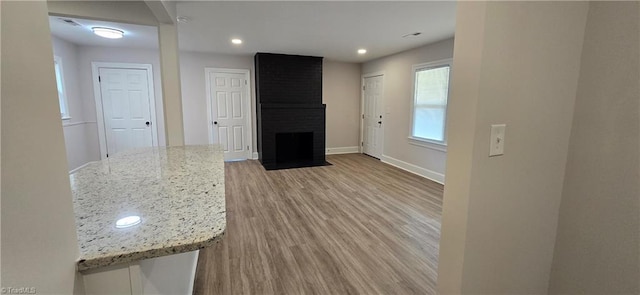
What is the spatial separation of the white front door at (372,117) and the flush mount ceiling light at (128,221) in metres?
5.45

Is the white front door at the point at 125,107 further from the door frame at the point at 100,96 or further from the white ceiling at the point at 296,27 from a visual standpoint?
the white ceiling at the point at 296,27

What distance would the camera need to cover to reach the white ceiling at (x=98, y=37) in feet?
11.6

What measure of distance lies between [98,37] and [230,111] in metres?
2.35

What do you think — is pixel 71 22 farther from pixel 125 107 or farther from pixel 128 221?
pixel 128 221

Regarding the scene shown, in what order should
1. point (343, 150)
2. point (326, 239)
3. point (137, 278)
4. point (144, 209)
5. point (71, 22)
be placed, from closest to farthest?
point (137, 278), point (144, 209), point (326, 239), point (71, 22), point (343, 150)

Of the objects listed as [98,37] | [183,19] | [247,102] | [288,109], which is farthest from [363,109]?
[98,37]

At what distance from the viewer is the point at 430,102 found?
15.2 feet

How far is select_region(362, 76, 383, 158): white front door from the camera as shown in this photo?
6050 mm

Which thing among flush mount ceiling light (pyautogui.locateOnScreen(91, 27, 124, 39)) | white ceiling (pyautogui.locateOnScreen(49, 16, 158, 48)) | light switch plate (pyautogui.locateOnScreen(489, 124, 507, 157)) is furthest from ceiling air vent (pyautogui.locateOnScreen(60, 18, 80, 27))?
light switch plate (pyautogui.locateOnScreen(489, 124, 507, 157))

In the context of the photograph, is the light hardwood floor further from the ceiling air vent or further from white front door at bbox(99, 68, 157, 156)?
the ceiling air vent

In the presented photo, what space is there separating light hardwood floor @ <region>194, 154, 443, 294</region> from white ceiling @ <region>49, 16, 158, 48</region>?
249cm

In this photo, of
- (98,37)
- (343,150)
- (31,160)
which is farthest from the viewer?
(343,150)

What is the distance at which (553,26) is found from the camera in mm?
993

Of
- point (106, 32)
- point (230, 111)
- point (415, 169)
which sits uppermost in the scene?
point (106, 32)
